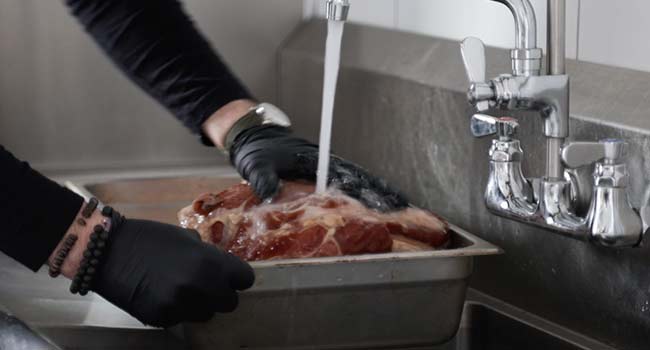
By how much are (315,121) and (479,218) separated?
2.20 ft

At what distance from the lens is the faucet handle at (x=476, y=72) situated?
4.17 ft

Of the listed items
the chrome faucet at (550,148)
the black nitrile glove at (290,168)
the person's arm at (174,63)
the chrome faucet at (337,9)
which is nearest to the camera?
the chrome faucet at (550,148)

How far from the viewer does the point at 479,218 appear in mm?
1657

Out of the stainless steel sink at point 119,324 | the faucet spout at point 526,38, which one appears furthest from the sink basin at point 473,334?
the faucet spout at point 526,38

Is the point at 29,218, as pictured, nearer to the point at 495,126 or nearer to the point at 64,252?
the point at 64,252

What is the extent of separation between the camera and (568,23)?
4.98ft

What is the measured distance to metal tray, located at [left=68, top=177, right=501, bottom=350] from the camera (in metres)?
1.31

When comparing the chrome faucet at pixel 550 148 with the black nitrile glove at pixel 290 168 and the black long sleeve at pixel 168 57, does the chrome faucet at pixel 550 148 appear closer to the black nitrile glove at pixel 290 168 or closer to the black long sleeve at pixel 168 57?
the black nitrile glove at pixel 290 168

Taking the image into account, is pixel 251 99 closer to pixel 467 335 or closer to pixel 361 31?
pixel 361 31

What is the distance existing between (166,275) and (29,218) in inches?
6.5

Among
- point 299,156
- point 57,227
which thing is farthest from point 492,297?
point 57,227

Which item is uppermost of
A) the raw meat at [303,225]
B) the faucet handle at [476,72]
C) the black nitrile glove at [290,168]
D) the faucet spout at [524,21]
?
the faucet spout at [524,21]

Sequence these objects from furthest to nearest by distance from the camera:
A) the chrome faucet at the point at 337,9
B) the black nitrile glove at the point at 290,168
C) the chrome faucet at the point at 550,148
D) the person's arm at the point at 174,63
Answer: the person's arm at the point at 174,63, the black nitrile glove at the point at 290,168, the chrome faucet at the point at 337,9, the chrome faucet at the point at 550,148

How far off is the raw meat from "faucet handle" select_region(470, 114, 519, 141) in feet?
0.57
